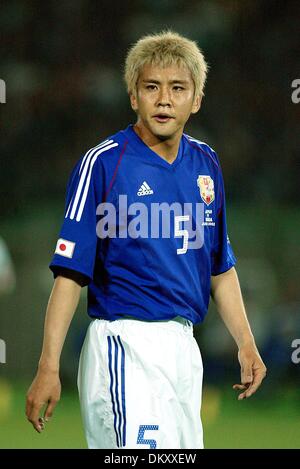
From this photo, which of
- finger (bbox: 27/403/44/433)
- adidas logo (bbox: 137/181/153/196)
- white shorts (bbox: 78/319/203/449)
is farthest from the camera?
adidas logo (bbox: 137/181/153/196)

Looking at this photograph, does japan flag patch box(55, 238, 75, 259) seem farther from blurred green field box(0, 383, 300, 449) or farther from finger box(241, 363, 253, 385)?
blurred green field box(0, 383, 300, 449)

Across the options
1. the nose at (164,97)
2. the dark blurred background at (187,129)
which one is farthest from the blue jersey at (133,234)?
the dark blurred background at (187,129)

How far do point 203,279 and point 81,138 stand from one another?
2.00 metres

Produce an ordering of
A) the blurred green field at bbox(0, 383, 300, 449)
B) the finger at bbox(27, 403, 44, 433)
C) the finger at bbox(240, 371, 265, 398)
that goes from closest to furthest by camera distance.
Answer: the finger at bbox(27, 403, 44, 433)
the finger at bbox(240, 371, 265, 398)
the blurred green field at bbox(0, 383, 300, 449)

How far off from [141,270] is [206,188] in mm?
337

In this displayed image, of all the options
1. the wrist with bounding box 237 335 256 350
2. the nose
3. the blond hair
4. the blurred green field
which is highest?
the blond hair

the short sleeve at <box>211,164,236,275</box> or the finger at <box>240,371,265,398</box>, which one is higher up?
the short sleeve at <box>211,164,236,275</box>

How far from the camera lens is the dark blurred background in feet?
14.7

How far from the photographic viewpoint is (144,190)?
8.60 feet

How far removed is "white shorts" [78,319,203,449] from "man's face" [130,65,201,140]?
53 centimetres

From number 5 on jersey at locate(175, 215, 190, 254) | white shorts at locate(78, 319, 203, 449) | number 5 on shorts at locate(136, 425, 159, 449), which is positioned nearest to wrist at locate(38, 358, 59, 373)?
white shorts at locate(78, 319, 203, 449)

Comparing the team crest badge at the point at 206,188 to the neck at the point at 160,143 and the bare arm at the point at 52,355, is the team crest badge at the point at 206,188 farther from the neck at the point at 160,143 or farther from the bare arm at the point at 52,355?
the bare arm at the point at 52,355

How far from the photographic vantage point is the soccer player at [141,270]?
250cm
